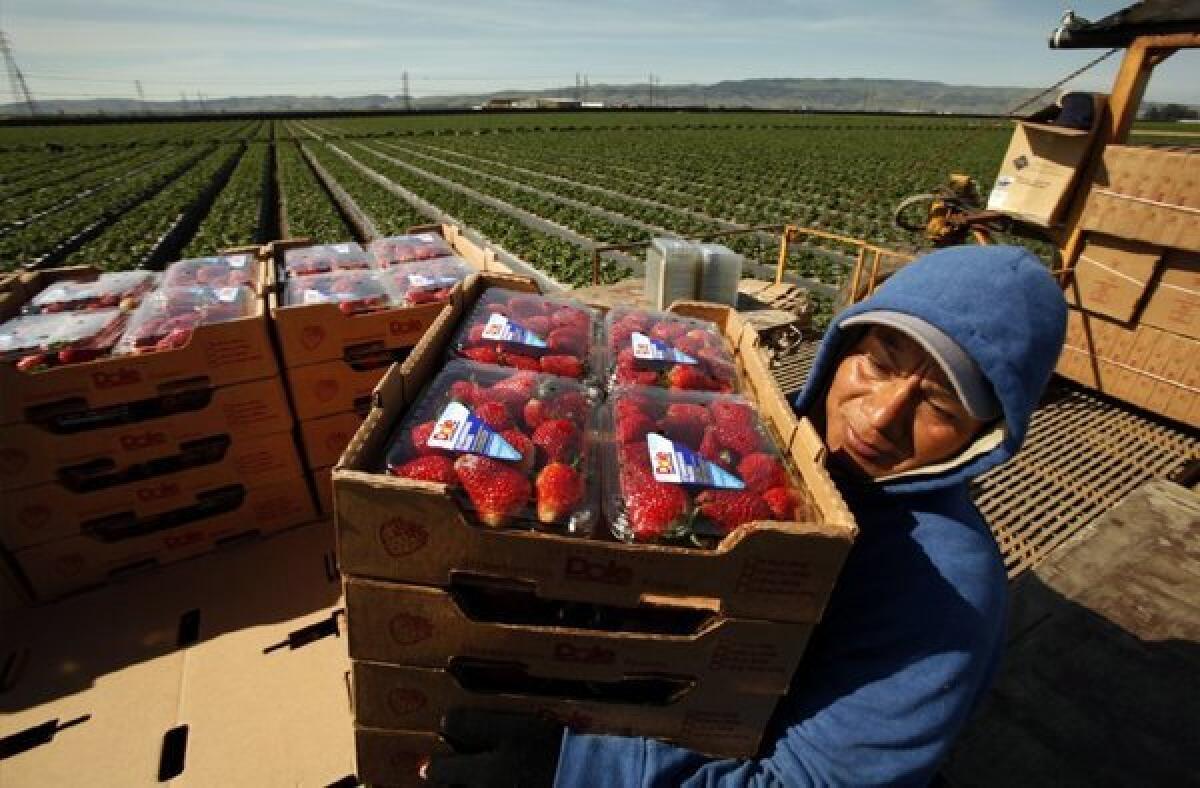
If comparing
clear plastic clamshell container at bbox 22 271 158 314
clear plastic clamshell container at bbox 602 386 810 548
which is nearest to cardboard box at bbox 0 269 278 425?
clear plastic clamshell container at bbox 22 271 158 314

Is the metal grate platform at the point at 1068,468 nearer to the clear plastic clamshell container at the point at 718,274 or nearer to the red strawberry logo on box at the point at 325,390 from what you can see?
the clear plastic clamshell container at the point at 718,274

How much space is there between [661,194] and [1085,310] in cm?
1874

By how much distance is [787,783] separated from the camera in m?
1.37

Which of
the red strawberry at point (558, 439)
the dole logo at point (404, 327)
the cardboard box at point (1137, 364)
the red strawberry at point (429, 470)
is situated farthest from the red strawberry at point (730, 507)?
the cardboard box at point (1137, 364)

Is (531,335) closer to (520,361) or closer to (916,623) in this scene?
(520,361)

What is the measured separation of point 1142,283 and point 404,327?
21.9 feet

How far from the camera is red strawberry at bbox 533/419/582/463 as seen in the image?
1562 millimetres

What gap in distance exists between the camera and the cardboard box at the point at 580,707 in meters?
1.42

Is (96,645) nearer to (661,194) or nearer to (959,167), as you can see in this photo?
(661,194)

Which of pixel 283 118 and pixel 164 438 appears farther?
pixel 283 118

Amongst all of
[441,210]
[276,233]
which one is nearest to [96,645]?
[276,233]

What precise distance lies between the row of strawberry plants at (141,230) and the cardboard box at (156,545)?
494 inches

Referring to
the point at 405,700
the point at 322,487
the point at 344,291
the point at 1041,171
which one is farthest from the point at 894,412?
the point at 1041,171

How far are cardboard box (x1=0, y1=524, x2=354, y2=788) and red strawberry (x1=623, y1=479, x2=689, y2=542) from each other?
1923mm
